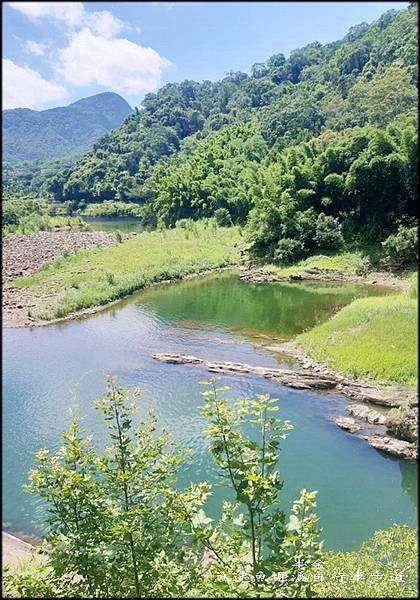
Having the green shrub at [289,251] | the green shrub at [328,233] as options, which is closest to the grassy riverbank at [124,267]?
the green shrub at [289,251]

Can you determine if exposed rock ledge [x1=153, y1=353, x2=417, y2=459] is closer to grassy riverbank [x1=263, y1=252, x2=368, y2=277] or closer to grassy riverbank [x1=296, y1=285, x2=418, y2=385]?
grassy riverbank [x1=296, y1=285, x2=418, y2=385]

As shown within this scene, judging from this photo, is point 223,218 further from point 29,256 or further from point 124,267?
point 29,256

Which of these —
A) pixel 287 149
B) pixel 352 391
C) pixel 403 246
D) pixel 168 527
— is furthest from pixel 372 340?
A: pixel 287 149

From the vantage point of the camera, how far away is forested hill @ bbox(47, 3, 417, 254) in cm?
3619

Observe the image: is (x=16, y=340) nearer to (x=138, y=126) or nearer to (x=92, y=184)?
(x=92, y=184)

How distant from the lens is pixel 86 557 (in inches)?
203

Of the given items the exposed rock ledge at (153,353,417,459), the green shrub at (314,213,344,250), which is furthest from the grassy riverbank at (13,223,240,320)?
the exposed rock ledge at (153,353,417,459)

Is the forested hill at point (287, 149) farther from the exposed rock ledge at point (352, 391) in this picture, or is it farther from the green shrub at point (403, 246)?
the exposed rock ledge at point (352, 391)

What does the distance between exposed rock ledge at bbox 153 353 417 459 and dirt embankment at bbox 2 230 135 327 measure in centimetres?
1135

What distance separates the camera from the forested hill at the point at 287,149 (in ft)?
119

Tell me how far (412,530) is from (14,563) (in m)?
7.70

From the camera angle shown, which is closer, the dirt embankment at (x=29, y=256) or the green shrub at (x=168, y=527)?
the green shrub at (x=168, y=527)

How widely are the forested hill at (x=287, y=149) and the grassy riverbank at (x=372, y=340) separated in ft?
47.8

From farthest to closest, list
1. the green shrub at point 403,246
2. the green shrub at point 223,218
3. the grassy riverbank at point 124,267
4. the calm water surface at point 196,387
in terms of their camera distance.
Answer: the green shrub at point 223,218 < the green shrub at point 403,246 < the grassy riverbank at point 124,267 < the calm water surface at point 196,387
